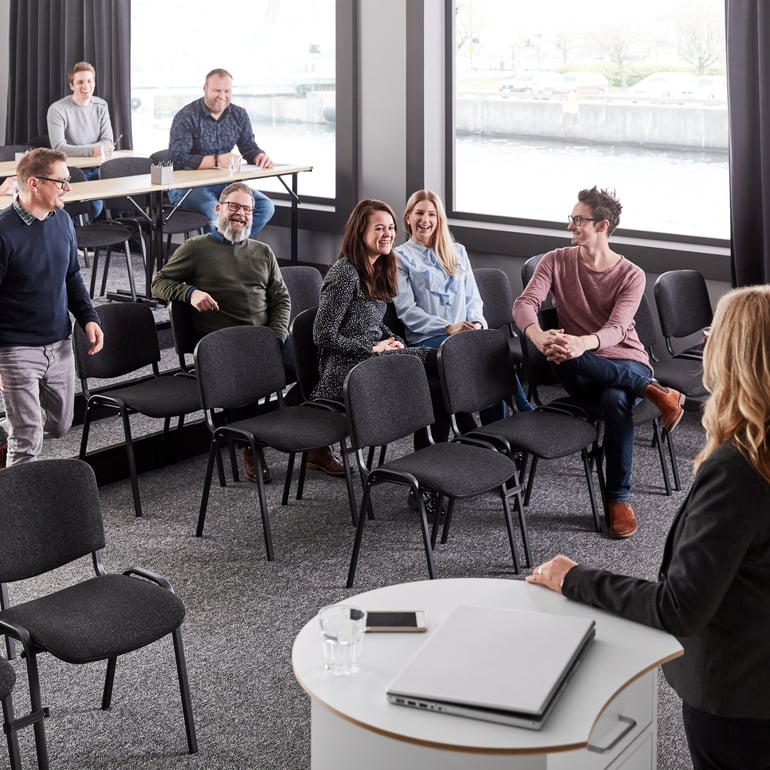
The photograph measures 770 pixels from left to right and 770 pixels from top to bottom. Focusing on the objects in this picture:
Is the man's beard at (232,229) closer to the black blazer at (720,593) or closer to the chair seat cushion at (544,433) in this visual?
the chair seat cushion at (544,433)

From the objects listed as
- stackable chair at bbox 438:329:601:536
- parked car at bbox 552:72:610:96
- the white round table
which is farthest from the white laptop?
parked car at bbox 552:72:610:96

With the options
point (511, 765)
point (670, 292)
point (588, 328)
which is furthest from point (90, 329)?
point (511, 765)

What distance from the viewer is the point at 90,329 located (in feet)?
14.9

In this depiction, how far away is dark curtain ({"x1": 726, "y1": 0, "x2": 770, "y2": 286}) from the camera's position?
5473mm

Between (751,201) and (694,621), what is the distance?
4130mm

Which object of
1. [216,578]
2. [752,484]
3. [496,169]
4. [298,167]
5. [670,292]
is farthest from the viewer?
[298,167]

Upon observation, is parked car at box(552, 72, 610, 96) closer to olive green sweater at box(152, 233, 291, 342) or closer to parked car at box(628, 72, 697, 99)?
parked car at box(628, 72, 697, 99)

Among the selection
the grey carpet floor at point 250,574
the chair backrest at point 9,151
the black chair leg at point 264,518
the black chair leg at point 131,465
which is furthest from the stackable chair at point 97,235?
the black chair leg at point 264,518

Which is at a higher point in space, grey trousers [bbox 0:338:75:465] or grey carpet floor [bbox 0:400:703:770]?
grey trousers [bbox 0:338:75:465]

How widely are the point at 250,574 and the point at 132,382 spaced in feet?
4.15

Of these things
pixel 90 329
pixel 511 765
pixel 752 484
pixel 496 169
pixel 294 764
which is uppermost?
pixel 496 169

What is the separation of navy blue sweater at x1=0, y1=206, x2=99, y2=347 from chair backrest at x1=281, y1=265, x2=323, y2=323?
4.82 feet

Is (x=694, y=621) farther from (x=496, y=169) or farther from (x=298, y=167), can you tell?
(x=298, y=167)

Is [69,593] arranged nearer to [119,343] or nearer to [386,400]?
[386,400]
